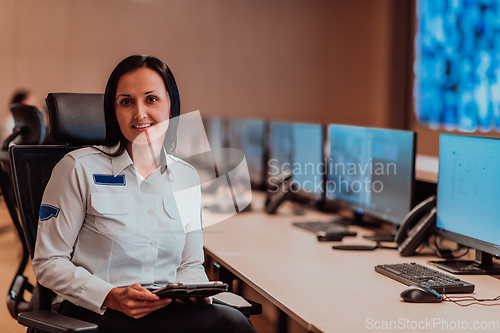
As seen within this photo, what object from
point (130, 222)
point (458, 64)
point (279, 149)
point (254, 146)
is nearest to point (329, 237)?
point (130, 222)

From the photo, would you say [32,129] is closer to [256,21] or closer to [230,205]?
[230,205]

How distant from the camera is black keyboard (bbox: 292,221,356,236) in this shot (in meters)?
2.52

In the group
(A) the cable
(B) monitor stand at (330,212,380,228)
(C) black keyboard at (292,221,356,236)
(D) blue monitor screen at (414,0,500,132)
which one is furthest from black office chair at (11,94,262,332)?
(D) blue monitor screen at (414,0,500,132)

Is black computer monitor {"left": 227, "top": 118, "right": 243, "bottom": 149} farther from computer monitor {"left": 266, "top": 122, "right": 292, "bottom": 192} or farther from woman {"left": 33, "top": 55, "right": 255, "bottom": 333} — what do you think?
woman {"left": 33, "top": 55, "right": 255, "bottom": 333}

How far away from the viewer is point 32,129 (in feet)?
7.27

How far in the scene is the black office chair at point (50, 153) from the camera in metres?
1.66

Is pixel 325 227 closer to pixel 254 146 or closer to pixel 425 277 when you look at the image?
pixel 425 277

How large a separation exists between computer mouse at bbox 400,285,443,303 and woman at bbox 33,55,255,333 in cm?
48

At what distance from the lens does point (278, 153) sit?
356 cm

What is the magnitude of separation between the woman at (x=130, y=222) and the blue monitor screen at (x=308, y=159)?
4.73ft

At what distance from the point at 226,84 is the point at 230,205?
3.13 meters

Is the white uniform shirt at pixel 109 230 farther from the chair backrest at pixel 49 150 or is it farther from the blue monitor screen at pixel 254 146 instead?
the blue monitor screen at pixel 254 146

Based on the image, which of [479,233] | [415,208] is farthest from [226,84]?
[479,233]

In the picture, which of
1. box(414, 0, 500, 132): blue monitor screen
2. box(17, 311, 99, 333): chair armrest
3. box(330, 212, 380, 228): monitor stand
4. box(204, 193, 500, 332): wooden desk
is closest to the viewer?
box(17, 311, 99, 333): chair armrest
